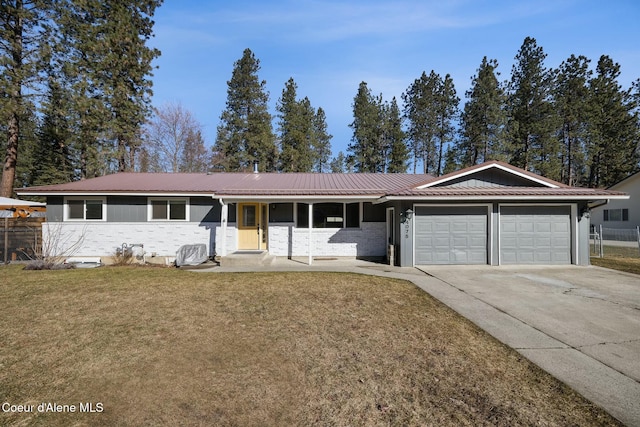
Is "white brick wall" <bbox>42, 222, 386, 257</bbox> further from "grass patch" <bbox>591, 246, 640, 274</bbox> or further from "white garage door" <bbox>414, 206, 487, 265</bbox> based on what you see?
"grass patch" <bbox>591, 246, 640, 274</bbox>

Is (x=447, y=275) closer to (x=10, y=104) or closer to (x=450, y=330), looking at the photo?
(x=450, y=330)

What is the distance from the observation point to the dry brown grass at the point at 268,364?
9.23 ft

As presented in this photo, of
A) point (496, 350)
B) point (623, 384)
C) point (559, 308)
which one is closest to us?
point (623, 384)

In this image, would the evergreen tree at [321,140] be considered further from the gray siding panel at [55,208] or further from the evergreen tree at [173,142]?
the gray siding panel at [55,208]

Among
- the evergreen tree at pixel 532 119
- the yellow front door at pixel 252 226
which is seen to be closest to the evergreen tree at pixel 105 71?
the yellow front door at pixel 252 226

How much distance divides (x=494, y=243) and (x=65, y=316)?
40.3 feet

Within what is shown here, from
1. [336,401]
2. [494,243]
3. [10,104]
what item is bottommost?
[336,401]

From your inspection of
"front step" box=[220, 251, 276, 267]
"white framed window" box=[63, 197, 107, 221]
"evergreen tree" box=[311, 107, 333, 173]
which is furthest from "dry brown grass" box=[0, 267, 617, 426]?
"evergreen tree" box=[311, 107, 333, 173]

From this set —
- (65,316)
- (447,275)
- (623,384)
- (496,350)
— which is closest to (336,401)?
(496,350)

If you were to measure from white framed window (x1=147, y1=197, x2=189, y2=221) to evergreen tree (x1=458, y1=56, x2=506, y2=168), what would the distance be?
24.7m

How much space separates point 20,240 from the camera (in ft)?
Answer: 38.5

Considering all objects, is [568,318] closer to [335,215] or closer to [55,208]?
[335,215]

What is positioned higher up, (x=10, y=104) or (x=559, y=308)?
(x=10, y=104)

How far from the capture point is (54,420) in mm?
2697
